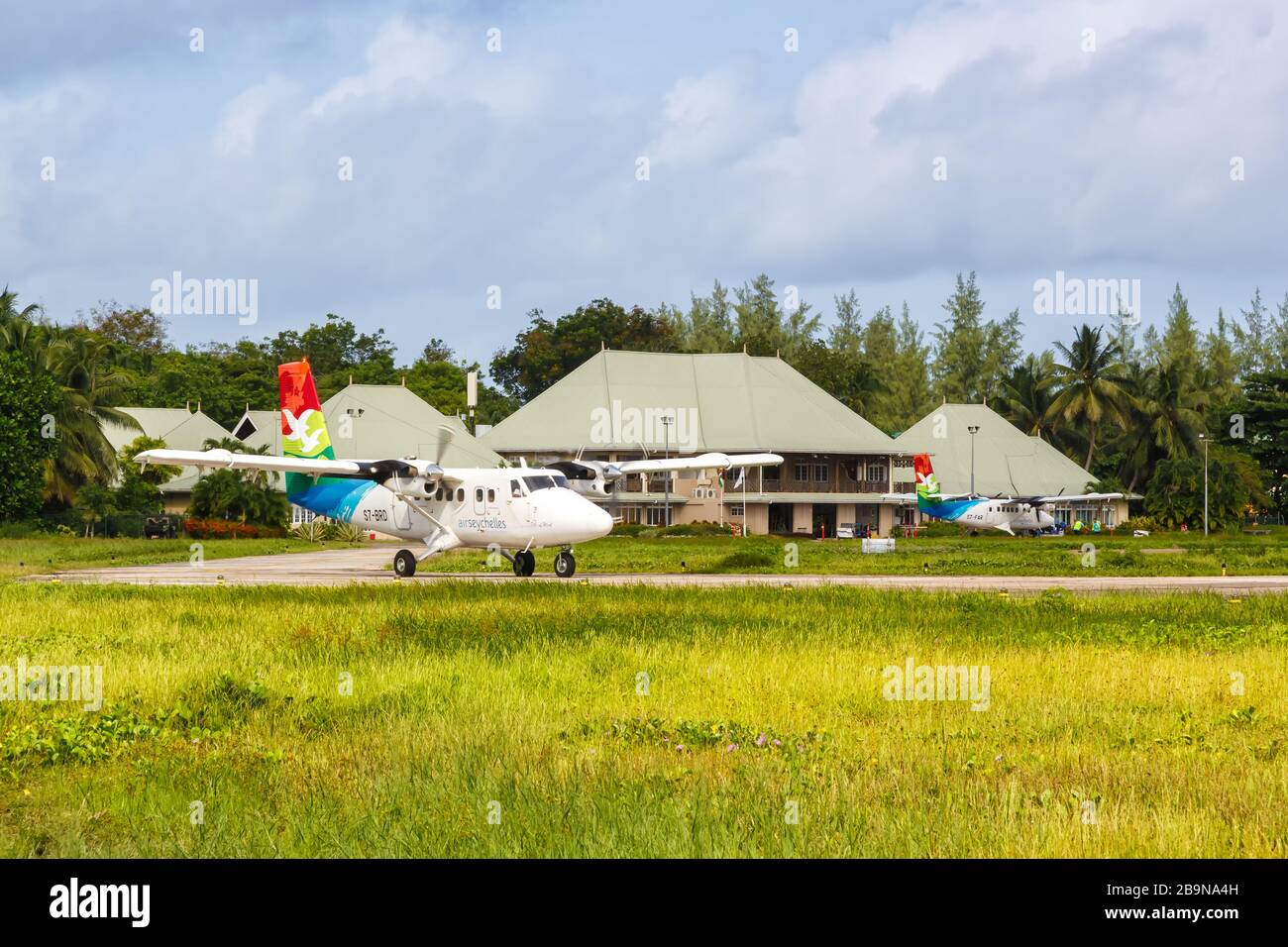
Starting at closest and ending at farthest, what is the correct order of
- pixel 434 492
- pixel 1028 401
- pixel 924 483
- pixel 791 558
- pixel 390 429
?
pixel 434 492 → pixel 791 558 → pixel 390 429 → pixel 924 483 → pixel 1028 401

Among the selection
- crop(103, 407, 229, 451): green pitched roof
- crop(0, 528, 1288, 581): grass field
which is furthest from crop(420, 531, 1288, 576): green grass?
crop(103, 407, 229, 451): green pitched roof

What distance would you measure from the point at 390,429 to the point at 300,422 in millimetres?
45568

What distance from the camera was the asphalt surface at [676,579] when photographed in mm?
31781

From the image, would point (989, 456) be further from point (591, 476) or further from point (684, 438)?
point (591, 476)

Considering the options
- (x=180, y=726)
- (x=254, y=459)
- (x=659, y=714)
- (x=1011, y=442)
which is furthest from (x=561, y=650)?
(x=1011, y=442)

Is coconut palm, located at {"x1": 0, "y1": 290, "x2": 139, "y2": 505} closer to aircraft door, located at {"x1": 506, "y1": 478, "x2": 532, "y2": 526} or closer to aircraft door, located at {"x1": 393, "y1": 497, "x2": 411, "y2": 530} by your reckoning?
aircraft door, located at {"x1": 393, "y1": 497, "x2": 411, "y2": 530}

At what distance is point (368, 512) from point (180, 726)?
27189mm

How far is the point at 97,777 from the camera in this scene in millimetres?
10203

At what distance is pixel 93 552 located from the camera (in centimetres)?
5050

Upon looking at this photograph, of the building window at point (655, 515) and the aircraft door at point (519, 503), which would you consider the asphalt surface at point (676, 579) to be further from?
the building window at point (655, 515)

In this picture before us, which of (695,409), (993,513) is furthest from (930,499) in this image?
(695,409)

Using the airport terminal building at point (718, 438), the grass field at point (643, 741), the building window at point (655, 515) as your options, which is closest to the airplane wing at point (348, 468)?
the grass field at point (643, 741)

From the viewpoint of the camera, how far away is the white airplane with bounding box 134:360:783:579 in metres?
35.0
